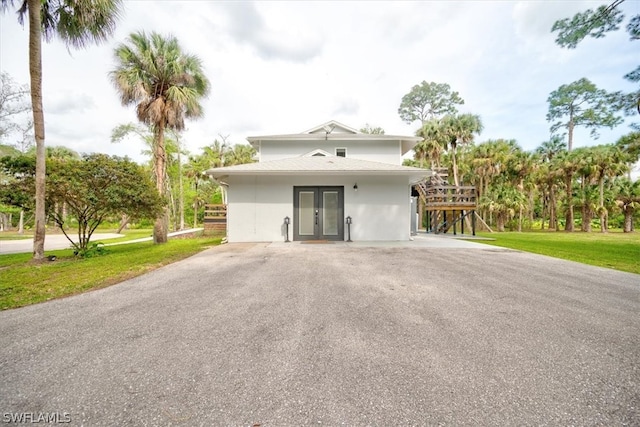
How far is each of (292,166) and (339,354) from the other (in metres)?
8.19

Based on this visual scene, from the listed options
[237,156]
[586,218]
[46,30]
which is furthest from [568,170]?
[46,30]

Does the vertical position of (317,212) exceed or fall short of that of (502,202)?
it falls short

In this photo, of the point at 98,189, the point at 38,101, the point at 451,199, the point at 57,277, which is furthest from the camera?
the point at 451,199

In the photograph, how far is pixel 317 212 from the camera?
10117 mm

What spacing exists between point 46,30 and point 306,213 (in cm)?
977

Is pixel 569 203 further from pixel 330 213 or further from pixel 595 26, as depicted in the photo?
pixel 330 213

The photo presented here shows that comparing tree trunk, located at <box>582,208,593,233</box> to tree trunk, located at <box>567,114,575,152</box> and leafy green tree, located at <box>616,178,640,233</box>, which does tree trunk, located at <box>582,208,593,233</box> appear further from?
tree trunk, located at <box>567,114,575,152</box>

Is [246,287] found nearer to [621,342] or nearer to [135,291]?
[135,291]

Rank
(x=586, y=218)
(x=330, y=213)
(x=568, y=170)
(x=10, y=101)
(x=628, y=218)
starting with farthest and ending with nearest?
(x=586, y=218)
(x=568, y=170)
(x=628, y=218)
(x=10, y=101)
(x=330, y=213)

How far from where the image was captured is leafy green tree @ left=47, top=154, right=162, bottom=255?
6949 millimetres

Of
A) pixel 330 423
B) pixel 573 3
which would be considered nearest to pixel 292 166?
pixel 330 423

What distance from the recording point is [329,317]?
2930mm

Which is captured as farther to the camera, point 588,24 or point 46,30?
point 588,24

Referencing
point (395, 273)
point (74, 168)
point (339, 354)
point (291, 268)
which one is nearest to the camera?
point (339, 354)
